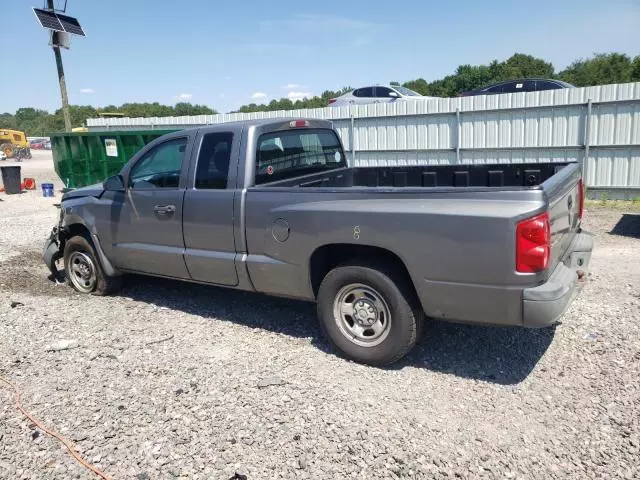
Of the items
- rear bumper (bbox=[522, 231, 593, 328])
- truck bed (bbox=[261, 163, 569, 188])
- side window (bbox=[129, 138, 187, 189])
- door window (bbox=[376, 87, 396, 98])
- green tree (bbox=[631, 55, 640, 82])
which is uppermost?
green tree (bbox=[631, 55, 640, 82])

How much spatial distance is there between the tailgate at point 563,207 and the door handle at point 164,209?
3271 mm

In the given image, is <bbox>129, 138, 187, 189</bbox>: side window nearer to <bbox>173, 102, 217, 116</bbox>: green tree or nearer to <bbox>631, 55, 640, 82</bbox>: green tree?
<bbox>631, 55, 640, 82</bbox>: green tree

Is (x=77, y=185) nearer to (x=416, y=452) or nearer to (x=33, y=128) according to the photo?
(x=416, y=452)

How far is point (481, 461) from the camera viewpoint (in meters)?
3.03

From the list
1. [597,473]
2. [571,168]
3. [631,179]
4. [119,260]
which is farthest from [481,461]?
[631,179]

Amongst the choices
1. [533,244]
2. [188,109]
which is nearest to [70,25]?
[533,244]

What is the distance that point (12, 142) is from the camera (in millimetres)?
41375

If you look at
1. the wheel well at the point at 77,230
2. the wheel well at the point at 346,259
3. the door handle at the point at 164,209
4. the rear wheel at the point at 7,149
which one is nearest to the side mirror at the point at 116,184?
the door handle at the point at 164,209

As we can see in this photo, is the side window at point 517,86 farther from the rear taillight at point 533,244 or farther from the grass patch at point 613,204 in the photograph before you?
the rear taillight at point 533,244

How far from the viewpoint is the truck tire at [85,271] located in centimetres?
611

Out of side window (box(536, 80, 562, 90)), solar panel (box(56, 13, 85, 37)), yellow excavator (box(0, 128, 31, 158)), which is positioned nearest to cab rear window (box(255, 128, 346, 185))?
side window (box(536, 80, 562, 90))

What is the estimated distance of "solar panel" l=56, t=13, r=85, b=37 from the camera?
17.7 metres

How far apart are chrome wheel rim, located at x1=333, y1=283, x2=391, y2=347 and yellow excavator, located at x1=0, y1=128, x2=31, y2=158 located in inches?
1674

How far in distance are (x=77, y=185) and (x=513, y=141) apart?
11183 millimetres
